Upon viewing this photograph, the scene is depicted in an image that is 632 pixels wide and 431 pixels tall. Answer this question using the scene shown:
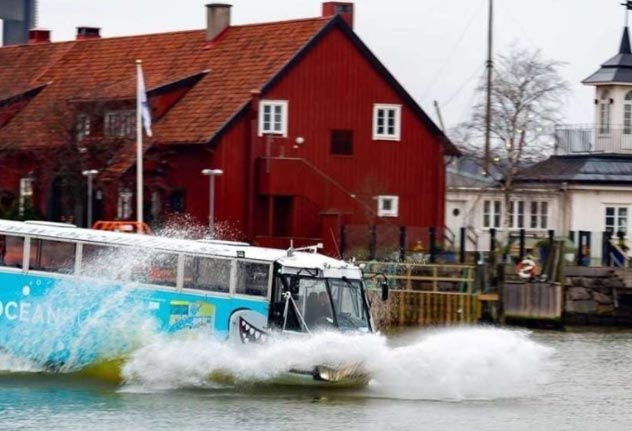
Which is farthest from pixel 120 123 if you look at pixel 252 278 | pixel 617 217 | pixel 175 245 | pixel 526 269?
pixel 252 278

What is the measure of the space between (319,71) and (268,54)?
179 centimetres

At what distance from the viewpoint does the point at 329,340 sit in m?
33.3

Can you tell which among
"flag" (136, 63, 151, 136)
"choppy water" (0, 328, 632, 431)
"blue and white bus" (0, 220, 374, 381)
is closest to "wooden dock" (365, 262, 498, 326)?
"flag" (136, 63, 151, 136)

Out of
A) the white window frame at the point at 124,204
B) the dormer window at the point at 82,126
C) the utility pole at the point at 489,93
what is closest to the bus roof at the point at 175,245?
the white window frame at the point at 124,204

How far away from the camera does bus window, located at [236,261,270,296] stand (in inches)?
1313

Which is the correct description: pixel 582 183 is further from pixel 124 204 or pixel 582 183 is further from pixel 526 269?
pixel 124 204

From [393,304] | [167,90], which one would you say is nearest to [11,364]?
[393,304]

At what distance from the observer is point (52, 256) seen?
112 feet

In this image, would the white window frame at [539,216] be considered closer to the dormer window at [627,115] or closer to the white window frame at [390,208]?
the dormer window at [627,115]

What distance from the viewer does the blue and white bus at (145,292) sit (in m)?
33.4

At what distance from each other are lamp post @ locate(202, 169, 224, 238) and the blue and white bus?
21148mm

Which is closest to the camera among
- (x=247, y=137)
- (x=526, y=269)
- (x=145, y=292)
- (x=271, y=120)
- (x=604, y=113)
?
(x=145, y=292)

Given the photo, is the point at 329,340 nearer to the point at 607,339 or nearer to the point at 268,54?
the point at 607,339

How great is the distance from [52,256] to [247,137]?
2783 centimetres
